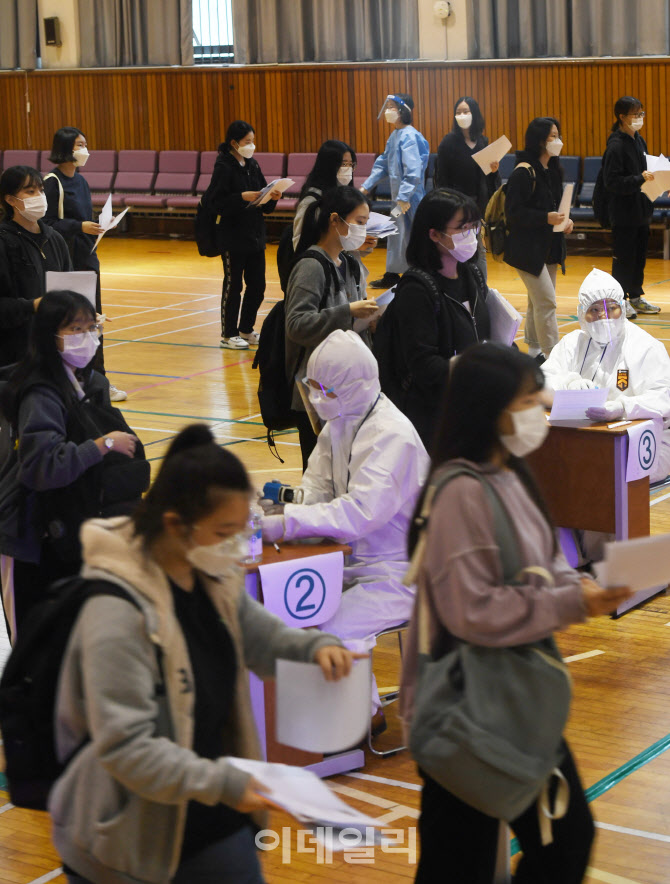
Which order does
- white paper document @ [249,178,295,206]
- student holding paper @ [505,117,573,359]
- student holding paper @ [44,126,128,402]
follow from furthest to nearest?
1. white paper document @ [249,178,295,206]
2. student holding paper @ [505,117,573,359]
3. student holding paper @ [44,126,128,402]

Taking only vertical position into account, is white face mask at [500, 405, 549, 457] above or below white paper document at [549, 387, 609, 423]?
above

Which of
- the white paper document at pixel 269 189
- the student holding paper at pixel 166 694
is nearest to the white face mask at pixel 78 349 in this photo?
the student holding paper at pixel 166 694

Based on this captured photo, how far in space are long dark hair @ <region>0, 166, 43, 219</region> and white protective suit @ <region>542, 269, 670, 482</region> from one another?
2.53 meters

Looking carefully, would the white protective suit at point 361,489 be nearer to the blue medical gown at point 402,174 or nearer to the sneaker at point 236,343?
the sneaker at point 236,343

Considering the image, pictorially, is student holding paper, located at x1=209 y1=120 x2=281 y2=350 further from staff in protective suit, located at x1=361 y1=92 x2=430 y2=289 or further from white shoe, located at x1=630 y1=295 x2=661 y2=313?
white shoe, located at x1=630 y1=295 x2=661 y2=313

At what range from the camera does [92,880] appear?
2199mm

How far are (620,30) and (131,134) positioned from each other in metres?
7.69

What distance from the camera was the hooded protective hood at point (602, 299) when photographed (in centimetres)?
579

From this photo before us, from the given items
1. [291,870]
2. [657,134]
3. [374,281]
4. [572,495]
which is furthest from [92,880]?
[657,134]

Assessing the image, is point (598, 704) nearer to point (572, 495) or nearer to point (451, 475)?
point (572, 495)

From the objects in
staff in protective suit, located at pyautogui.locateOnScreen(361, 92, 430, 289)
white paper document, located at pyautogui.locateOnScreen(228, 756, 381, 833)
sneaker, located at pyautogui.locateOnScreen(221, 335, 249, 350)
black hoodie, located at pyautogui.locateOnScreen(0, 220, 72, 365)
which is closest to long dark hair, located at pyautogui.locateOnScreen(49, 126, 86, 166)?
black hoodie, located at pyautogui.locateOnScreen(0, 220, 72, 365)

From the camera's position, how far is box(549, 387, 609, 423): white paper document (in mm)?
5324

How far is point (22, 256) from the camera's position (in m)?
5.78

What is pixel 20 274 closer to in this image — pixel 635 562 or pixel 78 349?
pixel 78 349
